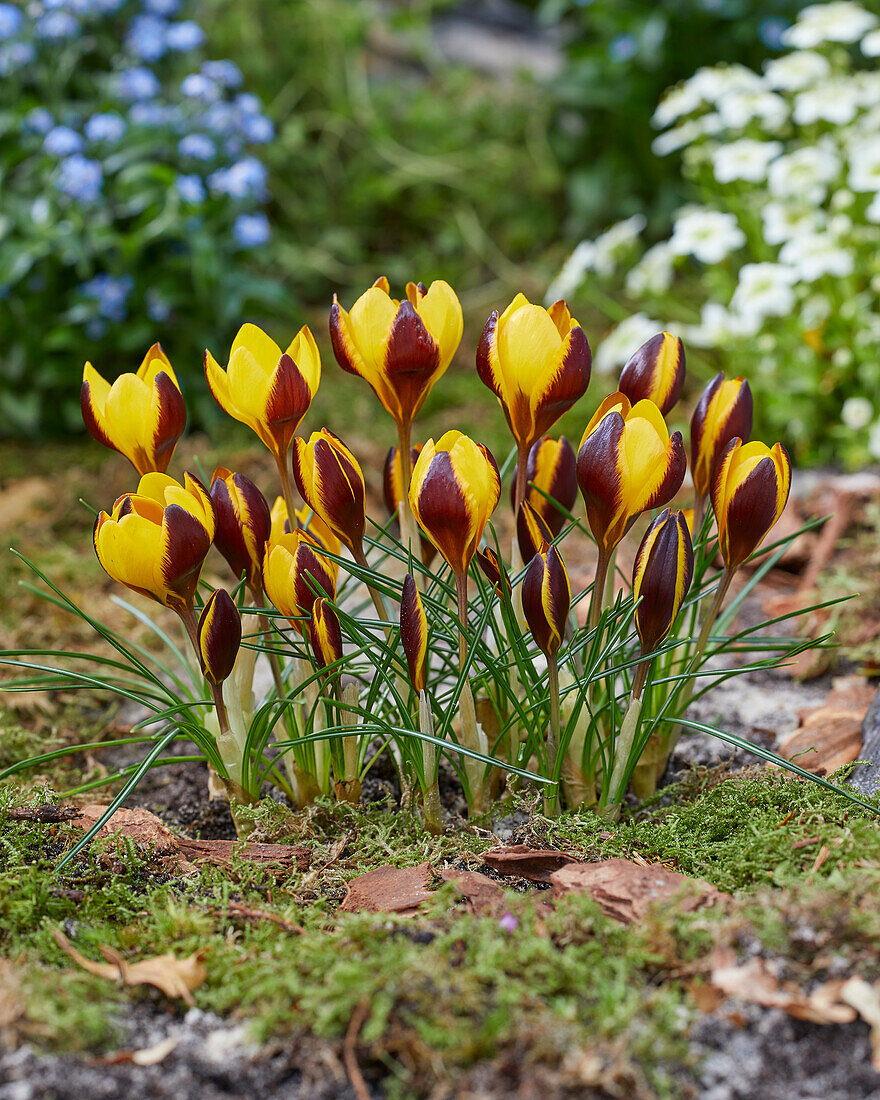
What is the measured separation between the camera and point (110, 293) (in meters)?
2.92

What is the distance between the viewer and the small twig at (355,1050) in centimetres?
89

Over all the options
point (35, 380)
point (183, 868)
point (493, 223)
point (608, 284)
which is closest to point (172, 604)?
point (183, 868)

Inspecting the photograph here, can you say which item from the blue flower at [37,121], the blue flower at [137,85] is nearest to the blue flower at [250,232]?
the blue flower at [137,85]

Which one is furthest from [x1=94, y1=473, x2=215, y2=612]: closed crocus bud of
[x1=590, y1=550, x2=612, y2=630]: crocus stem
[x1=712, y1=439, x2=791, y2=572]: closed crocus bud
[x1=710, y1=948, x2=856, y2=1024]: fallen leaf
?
[x1=710, y1=948, x2=856, y2=1024]: fallen leaf

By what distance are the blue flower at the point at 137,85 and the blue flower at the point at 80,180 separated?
388 mm

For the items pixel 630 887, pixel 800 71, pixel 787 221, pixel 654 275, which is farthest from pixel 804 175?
pixel 630 887

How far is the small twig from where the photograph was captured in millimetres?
891

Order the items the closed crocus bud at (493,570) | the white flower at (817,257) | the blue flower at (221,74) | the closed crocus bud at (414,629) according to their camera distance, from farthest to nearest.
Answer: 1. the blue flower at (221,74)
2. the white flower at (817,257)
3. the closed crocus bud at (493,570)
4. the closed crocus bud at (414,629)

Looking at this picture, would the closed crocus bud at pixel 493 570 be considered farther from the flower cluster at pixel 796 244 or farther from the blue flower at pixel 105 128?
the blue flower at pixel 105 128

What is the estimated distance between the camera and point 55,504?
2.84 m

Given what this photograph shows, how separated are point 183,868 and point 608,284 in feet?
10.8

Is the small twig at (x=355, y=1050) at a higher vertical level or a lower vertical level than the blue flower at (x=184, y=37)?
lower

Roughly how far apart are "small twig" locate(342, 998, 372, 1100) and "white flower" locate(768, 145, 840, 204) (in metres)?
2.68

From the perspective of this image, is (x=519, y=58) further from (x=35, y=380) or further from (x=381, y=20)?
(x=35, y=380)
